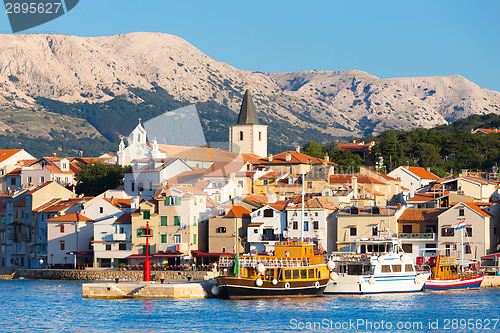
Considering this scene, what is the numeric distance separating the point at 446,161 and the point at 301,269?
69.5m

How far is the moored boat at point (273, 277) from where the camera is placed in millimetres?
50875

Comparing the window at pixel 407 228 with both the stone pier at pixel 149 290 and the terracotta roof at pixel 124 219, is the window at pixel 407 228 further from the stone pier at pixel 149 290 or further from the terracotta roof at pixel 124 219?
the terracotta roof at pixel 124 219

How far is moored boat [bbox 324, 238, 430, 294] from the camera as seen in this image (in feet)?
178

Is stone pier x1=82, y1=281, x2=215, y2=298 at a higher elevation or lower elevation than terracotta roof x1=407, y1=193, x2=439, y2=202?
lower

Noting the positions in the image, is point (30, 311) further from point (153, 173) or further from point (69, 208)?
point (153, 173)

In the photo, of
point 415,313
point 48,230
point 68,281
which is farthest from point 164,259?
point 415,313

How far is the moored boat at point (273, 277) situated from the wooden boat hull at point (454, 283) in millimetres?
8665

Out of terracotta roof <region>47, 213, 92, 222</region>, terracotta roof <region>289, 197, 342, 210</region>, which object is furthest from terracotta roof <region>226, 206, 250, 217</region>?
terracotta roof <region>47, 213, 92, 222</region>

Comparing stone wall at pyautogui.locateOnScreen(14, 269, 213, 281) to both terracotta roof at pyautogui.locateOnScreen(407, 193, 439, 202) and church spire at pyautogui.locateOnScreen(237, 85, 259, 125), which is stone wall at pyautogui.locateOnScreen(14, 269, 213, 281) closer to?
terracotta roof at pyautogui.locateOnScreen(407, 193, 439, 202)

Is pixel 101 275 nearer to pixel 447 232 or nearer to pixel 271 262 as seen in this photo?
pixel 271 262

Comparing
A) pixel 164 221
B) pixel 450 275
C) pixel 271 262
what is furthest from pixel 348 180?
pixel 271 262

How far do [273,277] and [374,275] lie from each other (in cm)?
687

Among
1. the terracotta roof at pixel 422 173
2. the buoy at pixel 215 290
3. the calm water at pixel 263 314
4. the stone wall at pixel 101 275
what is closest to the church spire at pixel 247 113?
the terracotta roof at pixel 422 173

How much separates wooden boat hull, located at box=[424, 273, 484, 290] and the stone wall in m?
16.7
